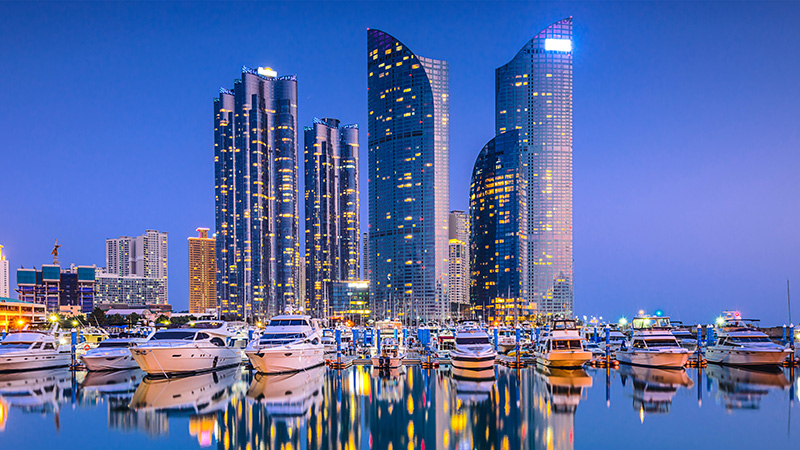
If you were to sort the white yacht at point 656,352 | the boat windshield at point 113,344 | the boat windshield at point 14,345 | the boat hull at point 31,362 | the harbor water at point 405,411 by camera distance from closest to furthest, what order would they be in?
the harbor water at point 405,411
the white yacht at point 656,352
the boat hull at point 31,362
the boat windshield at point 113,344
the boat windshield at point 14,345

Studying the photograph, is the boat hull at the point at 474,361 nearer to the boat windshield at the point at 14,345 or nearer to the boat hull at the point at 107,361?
the boat hull at the point at 107,361

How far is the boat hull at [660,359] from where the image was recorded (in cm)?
4206

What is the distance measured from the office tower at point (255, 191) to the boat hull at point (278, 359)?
147042mm

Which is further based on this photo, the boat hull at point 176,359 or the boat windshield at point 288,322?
the boat windshield at point 288,322

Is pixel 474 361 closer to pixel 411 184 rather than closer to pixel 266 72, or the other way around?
pixel 411 184

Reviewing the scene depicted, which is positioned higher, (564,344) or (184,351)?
(184,351)

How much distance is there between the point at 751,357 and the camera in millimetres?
44656

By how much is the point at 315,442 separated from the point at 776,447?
55.1 feet

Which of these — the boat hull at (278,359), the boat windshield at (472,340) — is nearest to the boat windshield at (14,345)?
the boat hull at (278,359)

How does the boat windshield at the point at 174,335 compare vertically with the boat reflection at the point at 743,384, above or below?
above

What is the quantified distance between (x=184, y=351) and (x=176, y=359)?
2.23ft

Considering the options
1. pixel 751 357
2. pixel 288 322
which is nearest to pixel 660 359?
pixel 751 357

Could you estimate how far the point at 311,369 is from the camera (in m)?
45.2

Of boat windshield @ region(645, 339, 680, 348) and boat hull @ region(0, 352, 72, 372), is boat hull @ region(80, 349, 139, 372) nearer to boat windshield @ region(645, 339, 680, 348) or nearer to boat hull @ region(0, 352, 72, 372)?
boat hull @ region(0, 352, 72, 372)
